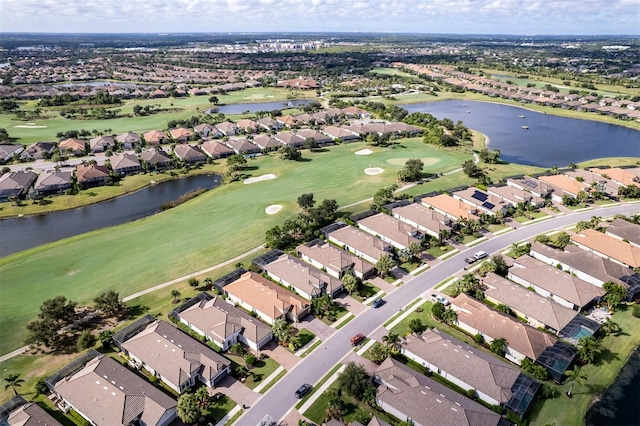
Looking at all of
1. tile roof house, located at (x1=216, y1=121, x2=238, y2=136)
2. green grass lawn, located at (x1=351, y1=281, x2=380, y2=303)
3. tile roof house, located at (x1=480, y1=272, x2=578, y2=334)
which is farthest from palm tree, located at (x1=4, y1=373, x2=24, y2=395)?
tile roof house, located at (x1=216, y1=121, x2=238, y2=136)

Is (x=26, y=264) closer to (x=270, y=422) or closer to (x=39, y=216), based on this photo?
(x=39, y=216)

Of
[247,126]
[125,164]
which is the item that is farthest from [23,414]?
[247,126]

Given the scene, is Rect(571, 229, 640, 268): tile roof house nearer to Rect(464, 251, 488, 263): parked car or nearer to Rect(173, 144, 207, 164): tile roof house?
Rect(464, 251, 488, 263): parked car

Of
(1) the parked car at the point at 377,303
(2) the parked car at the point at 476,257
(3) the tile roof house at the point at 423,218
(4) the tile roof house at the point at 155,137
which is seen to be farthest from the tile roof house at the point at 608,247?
(4) the tile roof house at the point at 155,137

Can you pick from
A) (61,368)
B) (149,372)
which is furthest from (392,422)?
(61,368)

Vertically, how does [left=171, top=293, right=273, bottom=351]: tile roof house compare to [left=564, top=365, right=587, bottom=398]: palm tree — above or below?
above

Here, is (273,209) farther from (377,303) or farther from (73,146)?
(73,146)
